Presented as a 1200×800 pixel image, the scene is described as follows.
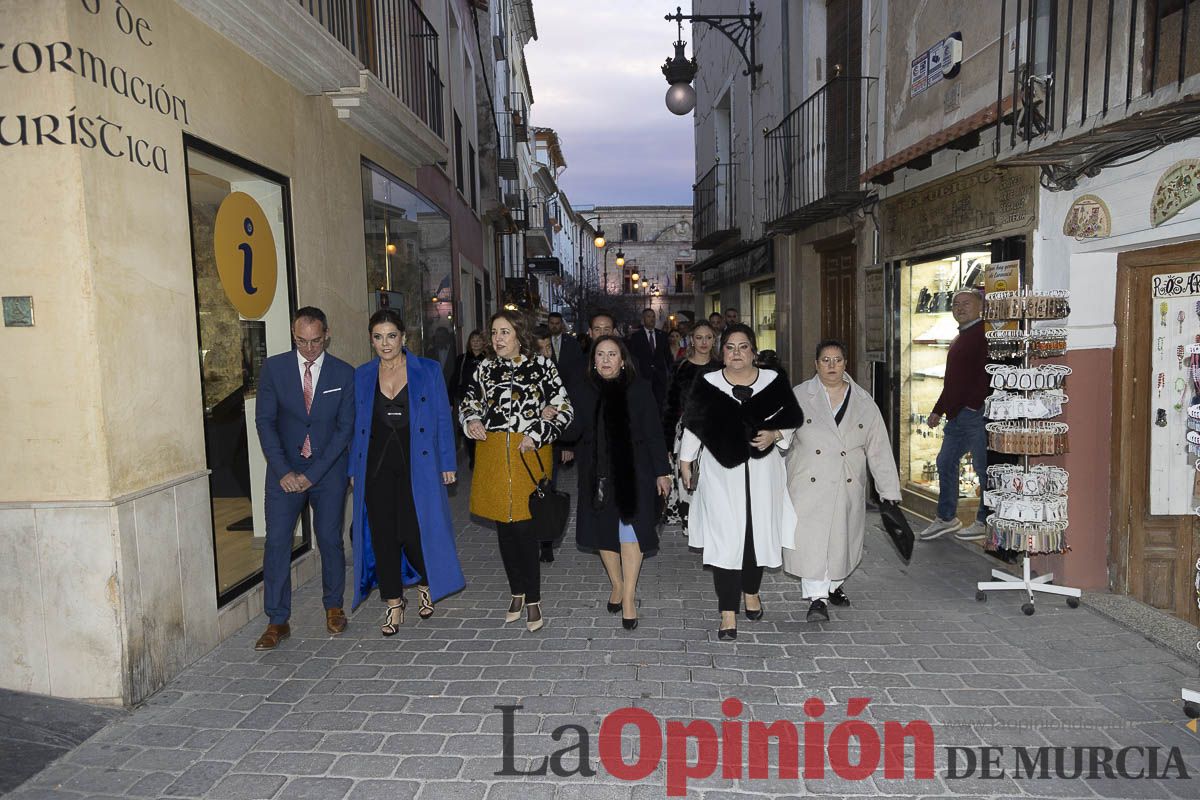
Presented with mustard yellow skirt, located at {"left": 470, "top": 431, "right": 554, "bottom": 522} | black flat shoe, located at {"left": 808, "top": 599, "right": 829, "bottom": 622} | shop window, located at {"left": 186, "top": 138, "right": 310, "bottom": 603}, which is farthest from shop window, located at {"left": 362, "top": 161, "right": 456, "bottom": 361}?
black flat shoe, located at {"left": 808, "top": 599, "right": 829, "bottom": 622}

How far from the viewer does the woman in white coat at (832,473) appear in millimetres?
5641

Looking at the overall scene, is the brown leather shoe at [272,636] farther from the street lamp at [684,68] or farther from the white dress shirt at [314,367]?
the street lamp at [684,68]

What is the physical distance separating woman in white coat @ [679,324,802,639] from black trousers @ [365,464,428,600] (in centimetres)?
186

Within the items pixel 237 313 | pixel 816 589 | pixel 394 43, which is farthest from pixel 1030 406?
pixel 394 43

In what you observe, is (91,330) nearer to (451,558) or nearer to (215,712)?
(215,712)

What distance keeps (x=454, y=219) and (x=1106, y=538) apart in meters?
11.3

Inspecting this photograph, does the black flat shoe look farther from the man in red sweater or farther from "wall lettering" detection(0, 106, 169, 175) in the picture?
"wall lettering" detection(0, 106, 169, 175)

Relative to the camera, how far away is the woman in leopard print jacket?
541cm

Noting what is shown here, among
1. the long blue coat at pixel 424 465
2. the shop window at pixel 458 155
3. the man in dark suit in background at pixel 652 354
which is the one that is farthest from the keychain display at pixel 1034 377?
the shop window at pixel 458 155

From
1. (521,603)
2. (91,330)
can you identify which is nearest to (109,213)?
(91,330)

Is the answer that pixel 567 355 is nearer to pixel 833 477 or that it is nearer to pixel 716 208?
pixel 833 477

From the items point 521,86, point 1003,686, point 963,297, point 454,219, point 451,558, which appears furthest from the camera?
point 521,86

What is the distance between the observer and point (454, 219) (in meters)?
14.4

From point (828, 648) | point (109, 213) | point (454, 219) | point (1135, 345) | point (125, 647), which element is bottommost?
point (828, 648)
